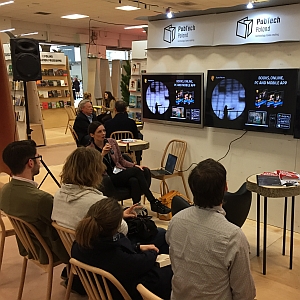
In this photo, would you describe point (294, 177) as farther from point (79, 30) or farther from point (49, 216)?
point (79, 30)

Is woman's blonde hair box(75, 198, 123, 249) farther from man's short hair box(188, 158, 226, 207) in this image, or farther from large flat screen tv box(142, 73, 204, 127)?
large flat screen tv box(142, 73, 204, 127)

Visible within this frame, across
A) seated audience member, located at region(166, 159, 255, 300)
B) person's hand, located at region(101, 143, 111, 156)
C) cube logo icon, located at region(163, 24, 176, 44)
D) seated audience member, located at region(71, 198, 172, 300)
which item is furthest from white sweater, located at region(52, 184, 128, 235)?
cube logo icon, located at region(163, 24, 176, 44)

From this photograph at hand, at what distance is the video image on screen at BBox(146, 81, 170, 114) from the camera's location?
16.9ft

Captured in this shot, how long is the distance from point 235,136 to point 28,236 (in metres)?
2.76

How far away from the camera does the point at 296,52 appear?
394 centimetres

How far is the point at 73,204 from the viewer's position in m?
2.39

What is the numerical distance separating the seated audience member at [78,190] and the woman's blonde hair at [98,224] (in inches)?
15.9

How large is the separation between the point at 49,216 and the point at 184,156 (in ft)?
9.27

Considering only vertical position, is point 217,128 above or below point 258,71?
below

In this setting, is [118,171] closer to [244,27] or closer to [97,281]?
[244,27]

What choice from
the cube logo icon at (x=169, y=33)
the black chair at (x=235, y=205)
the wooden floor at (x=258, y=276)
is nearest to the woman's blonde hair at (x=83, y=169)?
the black chair at (x=235, y=205)

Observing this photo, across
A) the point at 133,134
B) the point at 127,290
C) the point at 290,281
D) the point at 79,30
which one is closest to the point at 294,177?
the point at 290,281

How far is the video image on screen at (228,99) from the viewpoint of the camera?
14.2 feet

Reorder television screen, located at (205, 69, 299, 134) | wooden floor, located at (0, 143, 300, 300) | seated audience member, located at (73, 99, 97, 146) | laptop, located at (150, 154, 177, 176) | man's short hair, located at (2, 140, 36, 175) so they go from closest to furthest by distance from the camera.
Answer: man's short hair, located at (2, 140, 36, 175)
wooden floor, located at (0, 143, 300, 300)
television screen, located at (205, 69, 299, 134)
laptop, located at (150, 154, 177, 176)
seated audience member, located at (73, 99, 97, 146)
